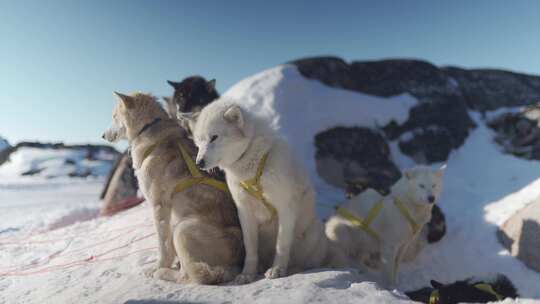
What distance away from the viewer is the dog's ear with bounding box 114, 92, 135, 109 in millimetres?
3576

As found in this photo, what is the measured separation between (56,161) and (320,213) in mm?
16360

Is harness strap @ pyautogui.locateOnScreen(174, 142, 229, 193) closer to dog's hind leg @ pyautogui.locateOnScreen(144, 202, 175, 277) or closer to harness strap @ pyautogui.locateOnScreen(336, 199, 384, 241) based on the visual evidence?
dog's hind leg @ pyautogui.locateOnScreen(144, 202, 175, 277)

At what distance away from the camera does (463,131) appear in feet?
34.4

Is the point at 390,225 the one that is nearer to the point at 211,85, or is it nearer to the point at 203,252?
the point at 203,252

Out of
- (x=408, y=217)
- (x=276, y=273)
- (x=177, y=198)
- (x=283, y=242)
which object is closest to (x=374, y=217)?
(x=408, y=217)

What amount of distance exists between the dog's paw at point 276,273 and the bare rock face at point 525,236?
405 cm

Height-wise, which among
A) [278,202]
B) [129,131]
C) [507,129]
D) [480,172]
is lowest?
[480,172]

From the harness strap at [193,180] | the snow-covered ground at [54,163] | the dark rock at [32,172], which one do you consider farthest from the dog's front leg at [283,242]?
the dark rock at [32,172]

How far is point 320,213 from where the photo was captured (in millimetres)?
6648

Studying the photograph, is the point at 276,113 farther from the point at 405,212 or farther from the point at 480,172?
the point at 480,172

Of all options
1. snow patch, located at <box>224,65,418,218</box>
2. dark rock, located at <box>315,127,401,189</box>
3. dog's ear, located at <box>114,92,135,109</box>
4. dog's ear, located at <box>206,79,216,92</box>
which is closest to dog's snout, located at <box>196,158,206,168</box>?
dog's ear, located at <box>114,92,135,109</box>

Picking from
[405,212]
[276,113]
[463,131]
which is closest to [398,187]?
[405,212]

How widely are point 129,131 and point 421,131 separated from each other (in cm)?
872

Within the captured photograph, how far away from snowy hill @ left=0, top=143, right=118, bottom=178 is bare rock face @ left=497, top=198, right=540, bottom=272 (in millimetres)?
16171
